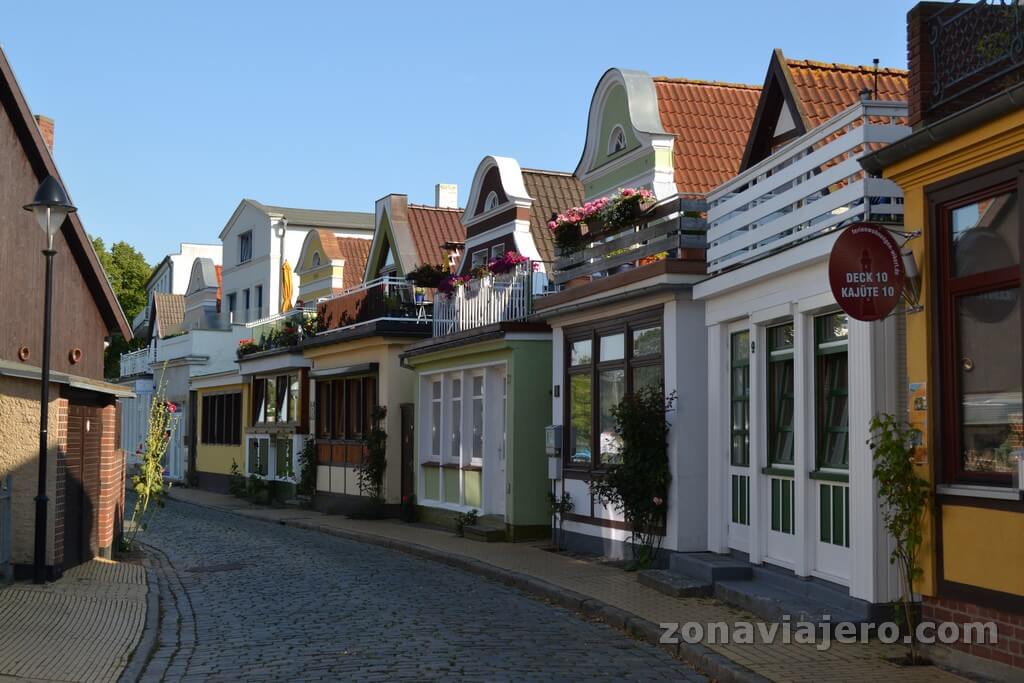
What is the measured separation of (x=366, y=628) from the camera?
11.6 metres

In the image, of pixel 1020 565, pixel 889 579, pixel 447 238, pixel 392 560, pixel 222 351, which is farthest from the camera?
pixel 222 351

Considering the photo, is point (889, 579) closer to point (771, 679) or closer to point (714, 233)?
point (771, 679)

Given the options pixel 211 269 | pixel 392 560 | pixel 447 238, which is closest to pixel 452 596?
pixel 392 560

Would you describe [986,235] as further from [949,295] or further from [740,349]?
[740,349]

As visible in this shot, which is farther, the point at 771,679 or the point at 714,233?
the point at 714,233

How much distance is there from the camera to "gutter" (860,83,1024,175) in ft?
26.9

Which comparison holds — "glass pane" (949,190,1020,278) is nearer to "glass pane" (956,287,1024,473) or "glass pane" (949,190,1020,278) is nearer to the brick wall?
"glass pane" (956,287,1024,473)

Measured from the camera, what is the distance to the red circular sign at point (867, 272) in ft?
30.7

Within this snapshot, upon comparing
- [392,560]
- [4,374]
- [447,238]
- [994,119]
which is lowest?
[392,560]

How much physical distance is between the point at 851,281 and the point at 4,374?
28.7ft

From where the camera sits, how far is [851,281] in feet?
31.0

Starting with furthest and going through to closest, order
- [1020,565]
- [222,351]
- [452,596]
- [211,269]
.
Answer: [211,269]
[222,351]
[452,596]
[1020,565]

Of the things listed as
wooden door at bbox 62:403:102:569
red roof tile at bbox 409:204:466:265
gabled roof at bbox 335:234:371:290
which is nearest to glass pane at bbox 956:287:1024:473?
wooden door at bbox 62:403:102:569

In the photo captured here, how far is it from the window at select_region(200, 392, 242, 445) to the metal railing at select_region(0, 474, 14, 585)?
24292 millimetres
